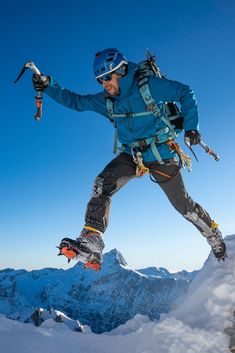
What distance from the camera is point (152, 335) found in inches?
207

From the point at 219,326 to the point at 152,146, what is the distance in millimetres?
3286

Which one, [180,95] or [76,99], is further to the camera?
[76,99]

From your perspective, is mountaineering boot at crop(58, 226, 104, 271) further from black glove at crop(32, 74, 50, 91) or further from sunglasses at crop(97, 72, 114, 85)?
black glove at crop(32, 74, 50, 91)

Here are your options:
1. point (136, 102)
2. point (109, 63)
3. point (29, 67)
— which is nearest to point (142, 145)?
point (136, 102)

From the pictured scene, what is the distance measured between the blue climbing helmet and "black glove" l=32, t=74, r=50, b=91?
1.12 metres

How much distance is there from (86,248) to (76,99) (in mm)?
3152

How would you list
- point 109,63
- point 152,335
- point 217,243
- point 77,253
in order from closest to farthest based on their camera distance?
point 152,335, point 77,253, point 109,63, point 217,243

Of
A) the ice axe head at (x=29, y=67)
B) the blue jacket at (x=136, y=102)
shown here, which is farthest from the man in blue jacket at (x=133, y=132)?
the ice axe head at (x=29, y=67)

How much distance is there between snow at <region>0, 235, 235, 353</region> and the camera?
4891 mm

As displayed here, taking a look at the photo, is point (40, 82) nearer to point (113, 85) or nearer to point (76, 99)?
point (76, 99)

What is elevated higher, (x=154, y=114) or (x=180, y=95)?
(x=180, y=95)

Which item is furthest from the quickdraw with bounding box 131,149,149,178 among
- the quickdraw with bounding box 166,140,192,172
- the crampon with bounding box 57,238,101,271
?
the crampon with bounding box 57,238,101,271

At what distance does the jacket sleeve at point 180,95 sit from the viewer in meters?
6.61

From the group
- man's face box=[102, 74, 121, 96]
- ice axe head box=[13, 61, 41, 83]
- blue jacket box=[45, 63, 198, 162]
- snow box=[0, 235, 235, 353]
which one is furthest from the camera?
ice axe head box=[13, 61, 41, 83]
